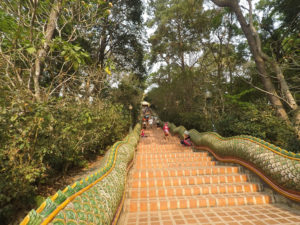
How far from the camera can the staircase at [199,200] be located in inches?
111

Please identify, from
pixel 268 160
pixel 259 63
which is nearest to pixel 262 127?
pixel 259 63

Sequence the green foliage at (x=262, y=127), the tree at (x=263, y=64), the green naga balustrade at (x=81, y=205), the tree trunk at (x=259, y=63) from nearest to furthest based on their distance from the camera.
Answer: the green naga balustrade at (x=81, y=205), the green foliage at (x=262, y=127), the tree at (x=263, y=64), the tree trunk at (x=259, y=63)

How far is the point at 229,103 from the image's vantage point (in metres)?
10.8

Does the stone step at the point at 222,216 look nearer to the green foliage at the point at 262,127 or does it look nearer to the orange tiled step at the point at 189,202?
the orange tiled step at the point at 189,202

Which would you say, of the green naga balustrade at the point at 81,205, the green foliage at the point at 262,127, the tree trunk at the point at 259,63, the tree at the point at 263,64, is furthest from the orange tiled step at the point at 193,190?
the tree trunk at the point at 259,63

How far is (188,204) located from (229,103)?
9.48m

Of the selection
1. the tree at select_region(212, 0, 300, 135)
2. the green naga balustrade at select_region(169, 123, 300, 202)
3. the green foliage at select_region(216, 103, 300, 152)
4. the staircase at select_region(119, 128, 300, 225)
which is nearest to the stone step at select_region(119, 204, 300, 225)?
the staircase at select_region(119, 128, 300, 225)

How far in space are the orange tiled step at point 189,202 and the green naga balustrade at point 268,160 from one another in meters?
0.47

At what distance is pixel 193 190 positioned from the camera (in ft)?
12.0

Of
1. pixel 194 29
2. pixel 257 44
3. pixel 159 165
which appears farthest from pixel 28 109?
pixel 194 29

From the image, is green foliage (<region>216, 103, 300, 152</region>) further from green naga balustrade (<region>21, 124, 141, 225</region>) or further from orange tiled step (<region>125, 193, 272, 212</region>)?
green naga balustrade (<region>21, 124, 141, 225</region>)

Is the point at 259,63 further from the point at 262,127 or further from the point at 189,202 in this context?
the point at 189,202

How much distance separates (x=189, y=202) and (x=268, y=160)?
7.53 ft

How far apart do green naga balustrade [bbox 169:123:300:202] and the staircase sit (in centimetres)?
33
